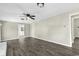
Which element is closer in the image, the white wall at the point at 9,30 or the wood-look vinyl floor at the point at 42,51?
the wood-look vinyl floor at the point at 42,51

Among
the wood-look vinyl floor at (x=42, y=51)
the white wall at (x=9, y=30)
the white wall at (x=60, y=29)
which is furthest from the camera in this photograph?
the white wall at (x=9, y=30)

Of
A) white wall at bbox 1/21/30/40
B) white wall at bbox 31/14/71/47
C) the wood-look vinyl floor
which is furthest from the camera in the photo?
white wall at bbox 1/21/30/40

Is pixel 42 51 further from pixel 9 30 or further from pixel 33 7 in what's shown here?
pixel 9 30

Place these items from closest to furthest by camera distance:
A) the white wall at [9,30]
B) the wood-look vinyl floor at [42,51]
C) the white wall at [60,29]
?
the wood-look vinyl floor at [42,51]
the white wall at [60,29]
the white wall at [9,30]

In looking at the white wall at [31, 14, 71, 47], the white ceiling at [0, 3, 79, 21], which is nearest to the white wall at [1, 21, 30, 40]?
the white ceiling at [0, 3, 79, 21]

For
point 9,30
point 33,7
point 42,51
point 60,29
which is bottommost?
point 42,51

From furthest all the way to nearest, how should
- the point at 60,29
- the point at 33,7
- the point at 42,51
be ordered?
the point at 60,29 < the point at 33,7 < the point at 42,51

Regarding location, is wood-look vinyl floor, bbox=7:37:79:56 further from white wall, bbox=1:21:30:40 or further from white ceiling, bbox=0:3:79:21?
white wall, bbox=1:21:30:40

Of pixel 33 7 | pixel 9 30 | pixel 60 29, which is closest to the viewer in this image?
pixel 33 7

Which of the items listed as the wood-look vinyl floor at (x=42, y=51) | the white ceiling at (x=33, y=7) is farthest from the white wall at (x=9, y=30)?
the white ceiling at (x=33, y=7)

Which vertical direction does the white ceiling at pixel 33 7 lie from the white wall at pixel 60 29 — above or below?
above

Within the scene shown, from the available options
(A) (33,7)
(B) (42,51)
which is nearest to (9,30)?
(A) (33,7)

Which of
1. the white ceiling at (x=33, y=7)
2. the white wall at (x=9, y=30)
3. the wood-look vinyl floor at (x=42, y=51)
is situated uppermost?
the white ceiling at (x=33, y=7)

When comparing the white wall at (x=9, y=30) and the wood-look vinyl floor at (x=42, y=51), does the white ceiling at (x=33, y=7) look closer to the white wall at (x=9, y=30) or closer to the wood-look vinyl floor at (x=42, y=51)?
the wood-look vinyl floor at (x=42, y=51)
